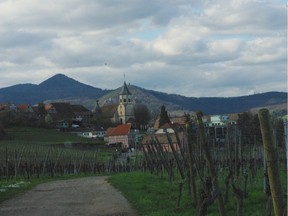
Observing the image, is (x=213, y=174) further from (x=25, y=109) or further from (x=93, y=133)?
(x=25, y=109)

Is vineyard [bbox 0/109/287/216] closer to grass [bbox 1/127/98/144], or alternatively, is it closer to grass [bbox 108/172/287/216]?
grass [bbox 108/172/287/216]

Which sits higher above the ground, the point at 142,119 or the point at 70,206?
the point at 142,119

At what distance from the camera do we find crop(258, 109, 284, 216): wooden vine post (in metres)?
4.69

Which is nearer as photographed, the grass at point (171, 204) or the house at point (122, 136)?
the grass at point (171, 204)

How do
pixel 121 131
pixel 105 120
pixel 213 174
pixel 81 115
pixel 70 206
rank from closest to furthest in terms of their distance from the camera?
pixel 213 174, pixel 70 206, pixel 121 131, pixel 105 120, pixel 81 115

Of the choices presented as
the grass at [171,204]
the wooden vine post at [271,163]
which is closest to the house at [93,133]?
the grass at [171,204]

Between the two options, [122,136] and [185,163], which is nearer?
[185,163]

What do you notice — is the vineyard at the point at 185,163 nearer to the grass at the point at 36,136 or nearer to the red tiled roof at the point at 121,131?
the grass at the point at 36,136

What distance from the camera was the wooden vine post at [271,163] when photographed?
15.4 ft

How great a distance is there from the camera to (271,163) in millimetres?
4738

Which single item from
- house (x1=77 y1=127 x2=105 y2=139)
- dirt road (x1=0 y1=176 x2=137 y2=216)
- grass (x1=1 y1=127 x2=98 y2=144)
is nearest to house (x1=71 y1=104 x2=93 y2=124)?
house (x1=77 y1=127 x2=105 y2=139)

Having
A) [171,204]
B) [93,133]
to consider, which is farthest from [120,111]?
[171,204]

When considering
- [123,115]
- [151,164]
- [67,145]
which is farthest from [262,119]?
[123,115]

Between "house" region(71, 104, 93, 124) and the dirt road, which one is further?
"house" region(71, 104, 93, 124)
